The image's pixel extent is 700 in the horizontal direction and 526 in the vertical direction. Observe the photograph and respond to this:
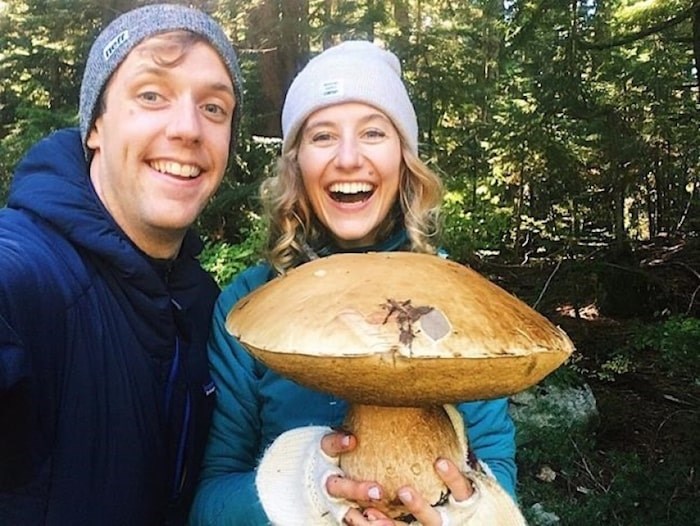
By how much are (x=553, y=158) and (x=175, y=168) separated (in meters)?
6.00

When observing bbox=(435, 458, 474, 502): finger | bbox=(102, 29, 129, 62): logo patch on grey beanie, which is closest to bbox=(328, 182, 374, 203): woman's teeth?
bbox=(102, 29, 129, 62): logo patch on grey beanie

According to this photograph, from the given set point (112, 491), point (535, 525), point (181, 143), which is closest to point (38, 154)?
point (181, 143)

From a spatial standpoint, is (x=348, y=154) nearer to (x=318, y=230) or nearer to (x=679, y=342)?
(x=318, y=230)

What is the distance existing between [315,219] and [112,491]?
966 millimetres

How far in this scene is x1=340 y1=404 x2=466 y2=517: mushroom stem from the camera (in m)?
1.48

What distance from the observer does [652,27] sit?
225 inches

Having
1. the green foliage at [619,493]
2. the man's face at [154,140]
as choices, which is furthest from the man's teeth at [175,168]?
the green foliage at [619,493]

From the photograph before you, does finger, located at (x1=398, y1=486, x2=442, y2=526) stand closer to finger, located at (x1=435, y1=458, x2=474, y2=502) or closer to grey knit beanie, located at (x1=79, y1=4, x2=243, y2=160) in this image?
finger, located at (x1=435, y1=458, x2=474, y2=502)

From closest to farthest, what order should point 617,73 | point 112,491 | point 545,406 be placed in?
point 112,491 < point 545,406 < point 617,73

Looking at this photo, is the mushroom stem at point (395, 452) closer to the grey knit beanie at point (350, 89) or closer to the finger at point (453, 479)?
the finger at point (453, 479)

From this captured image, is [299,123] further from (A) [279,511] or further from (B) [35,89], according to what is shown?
(B) [35,89]

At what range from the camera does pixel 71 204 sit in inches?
63.3

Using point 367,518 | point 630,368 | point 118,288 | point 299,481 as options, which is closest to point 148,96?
point 118,288

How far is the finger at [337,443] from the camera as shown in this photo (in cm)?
150
